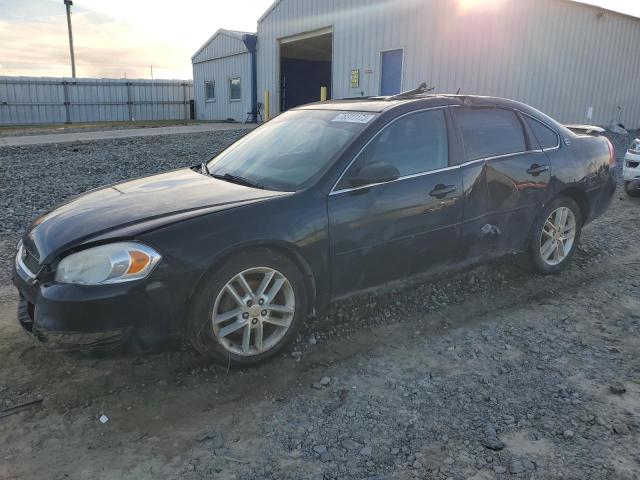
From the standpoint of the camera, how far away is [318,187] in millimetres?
3293

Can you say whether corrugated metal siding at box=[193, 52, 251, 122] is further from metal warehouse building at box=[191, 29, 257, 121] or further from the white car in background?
the white car in background

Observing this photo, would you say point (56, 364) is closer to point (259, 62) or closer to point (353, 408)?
point (353, 408)

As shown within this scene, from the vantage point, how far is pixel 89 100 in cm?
2848

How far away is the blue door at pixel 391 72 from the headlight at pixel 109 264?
13.1 m

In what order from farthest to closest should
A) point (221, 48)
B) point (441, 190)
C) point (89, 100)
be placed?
point (89, 100) → point (221, 48) → point (441, 190)

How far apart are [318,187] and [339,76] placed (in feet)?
47.5

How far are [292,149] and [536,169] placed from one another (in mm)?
2159

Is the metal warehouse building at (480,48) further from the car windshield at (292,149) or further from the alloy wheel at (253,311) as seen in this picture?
the alloy wheel at (253,311)

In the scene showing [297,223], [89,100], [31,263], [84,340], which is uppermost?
[89,100]

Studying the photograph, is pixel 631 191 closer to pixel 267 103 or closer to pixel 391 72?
pixel 391 72

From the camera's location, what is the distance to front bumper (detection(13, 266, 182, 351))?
2670 mm

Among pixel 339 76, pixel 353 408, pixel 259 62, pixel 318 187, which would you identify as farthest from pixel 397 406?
pixel 259 62

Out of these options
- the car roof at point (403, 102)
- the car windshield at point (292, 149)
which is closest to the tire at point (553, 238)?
the car roof at point (403, 102)

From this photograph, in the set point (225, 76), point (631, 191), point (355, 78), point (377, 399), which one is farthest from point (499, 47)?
point (225, 76)
